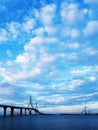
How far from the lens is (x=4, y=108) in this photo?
634 ft
